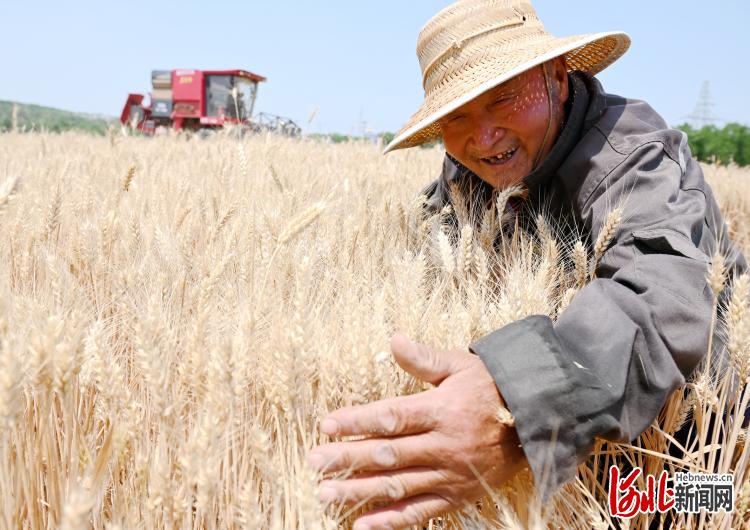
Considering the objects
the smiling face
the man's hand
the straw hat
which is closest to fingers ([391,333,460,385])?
the man's hand

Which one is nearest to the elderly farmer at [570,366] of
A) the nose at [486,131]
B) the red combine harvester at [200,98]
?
the nose at [486,131]

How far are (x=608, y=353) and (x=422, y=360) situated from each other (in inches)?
12.5

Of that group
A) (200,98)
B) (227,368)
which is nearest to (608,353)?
(227,368)

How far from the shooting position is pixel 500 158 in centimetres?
167

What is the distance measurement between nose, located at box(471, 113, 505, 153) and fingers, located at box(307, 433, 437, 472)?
1.04m

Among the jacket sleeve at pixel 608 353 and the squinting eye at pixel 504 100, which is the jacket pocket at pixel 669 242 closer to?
the jacket sleeve at pixel 608 353

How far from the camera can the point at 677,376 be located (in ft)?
3.01

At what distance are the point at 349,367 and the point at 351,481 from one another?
17 centimetres

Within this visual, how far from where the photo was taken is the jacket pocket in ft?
3.44

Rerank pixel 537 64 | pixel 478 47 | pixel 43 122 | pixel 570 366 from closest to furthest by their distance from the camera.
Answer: pixel 570 366 < pixel 537 64 < pixel 478 47 < pixel 43 122

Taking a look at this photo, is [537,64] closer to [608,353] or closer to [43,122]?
[608,353]

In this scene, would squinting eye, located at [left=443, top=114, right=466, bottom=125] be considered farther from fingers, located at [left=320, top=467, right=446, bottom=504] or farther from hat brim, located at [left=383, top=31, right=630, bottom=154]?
fingers, located at [left=320, top=467, right=446, bottom=504]

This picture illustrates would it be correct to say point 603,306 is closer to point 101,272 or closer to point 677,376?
point 677,376

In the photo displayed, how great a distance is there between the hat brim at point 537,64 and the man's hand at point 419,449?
848mm
